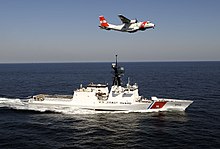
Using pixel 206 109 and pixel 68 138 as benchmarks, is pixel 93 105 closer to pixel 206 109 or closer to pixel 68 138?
pixel 68 138

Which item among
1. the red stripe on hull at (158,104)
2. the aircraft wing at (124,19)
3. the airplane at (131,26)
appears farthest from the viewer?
the red stripe on hull at (158,104)

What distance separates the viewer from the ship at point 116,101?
142 ft

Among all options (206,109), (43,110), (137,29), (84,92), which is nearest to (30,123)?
(43,110)

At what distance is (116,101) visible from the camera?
4431 centimetres

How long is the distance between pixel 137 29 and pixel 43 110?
24005 mm

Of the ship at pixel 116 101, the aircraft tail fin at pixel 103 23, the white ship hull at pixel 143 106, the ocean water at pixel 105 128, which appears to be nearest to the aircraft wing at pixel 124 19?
the aircraft tail fin at pixel 103 23

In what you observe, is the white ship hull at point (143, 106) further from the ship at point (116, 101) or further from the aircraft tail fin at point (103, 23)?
the aircraft tail fin at point (103, 23)

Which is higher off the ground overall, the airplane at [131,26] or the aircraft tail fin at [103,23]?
the aircraft tail fin at [103,23]

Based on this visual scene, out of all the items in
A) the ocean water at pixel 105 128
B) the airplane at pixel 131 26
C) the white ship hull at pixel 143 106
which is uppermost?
the airplane at pixel 131 26

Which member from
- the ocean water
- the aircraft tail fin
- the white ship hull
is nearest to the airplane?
the aircraft tail fin

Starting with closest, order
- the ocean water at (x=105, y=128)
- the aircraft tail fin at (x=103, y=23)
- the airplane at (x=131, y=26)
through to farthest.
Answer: the ocean water at (x=105, y=128) < the airplane at (x=131, y=26) < the aircraft tail fin at (x=103, y=23)

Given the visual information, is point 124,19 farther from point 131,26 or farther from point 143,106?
point 143,106

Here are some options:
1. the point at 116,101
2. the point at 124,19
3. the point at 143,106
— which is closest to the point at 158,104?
the point at 143,106

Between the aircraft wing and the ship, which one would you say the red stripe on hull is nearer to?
the ship
